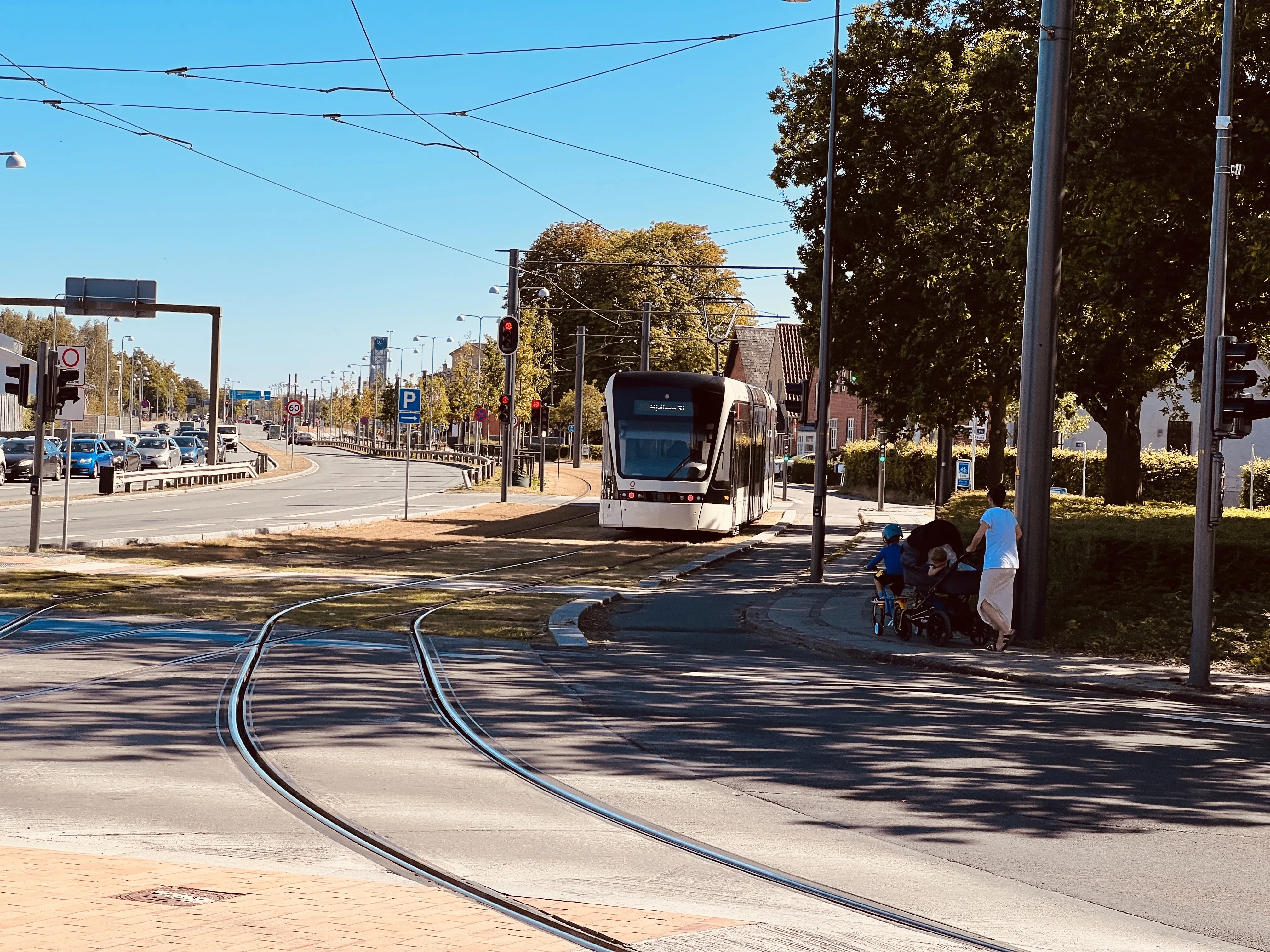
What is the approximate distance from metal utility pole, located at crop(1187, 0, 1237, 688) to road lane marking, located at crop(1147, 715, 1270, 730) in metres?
1.38

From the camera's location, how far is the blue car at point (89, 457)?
2352 inches

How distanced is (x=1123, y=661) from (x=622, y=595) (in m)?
7.79

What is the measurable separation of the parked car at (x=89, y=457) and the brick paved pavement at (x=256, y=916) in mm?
55685

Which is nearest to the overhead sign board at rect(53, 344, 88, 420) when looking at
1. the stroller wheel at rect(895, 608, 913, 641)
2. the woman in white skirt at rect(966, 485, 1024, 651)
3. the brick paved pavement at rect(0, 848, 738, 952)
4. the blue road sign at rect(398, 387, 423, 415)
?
the blue road sign at rect(398, 387, 423, 415)

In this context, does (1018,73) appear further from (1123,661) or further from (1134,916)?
(1134,916)

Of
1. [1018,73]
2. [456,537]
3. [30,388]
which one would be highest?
[1018,73]

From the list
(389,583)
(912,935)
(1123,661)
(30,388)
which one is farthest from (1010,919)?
(30,388)

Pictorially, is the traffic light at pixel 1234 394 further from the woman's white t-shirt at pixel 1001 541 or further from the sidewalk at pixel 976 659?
the woman's white t-shirt at pixel 1001 541

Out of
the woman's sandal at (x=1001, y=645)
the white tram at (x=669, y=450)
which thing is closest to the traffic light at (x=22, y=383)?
the white tram at (x=669, y=450)

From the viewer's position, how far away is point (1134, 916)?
589 cm

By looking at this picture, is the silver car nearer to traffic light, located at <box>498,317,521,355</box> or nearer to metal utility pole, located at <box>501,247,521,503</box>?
metal utility pole, located at <box>501,247,521,503</box>

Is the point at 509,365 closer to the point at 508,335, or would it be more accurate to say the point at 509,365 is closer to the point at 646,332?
the point at 508,335

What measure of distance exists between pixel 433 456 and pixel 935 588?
93.1 m

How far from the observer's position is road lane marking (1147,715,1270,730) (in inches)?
452
